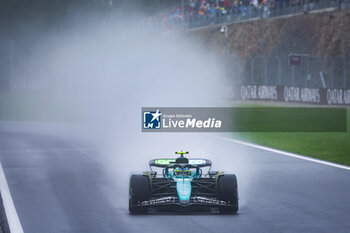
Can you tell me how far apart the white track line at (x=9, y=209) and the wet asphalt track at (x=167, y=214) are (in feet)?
0.27

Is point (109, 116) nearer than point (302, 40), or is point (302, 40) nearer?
point (109, 116)

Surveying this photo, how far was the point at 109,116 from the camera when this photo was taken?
3444 cm

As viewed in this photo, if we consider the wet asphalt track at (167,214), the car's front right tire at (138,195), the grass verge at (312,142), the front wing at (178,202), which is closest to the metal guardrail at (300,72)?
the grass verge at (312,142)

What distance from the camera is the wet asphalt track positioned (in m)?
8.73

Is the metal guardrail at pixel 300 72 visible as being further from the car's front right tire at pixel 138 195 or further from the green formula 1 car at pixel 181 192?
the car's front right tire at pixel 138 195

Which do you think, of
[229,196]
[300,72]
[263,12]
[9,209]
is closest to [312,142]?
[229,196]

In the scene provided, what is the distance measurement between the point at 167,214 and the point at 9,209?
2.13m

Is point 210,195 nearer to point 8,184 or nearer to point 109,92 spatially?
point 8,184

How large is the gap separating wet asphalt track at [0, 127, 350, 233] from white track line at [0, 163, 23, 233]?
82 mm

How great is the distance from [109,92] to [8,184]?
37.8 meters

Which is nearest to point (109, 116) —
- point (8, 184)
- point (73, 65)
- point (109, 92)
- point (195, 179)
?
point (109, 92)

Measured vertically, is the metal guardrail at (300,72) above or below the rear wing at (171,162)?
above

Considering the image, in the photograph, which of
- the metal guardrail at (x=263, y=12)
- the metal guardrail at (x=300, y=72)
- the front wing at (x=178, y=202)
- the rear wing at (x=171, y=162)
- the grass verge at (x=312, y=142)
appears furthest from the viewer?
the metal guardrail at (x=263, y=12)

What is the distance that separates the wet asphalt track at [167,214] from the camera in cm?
873
